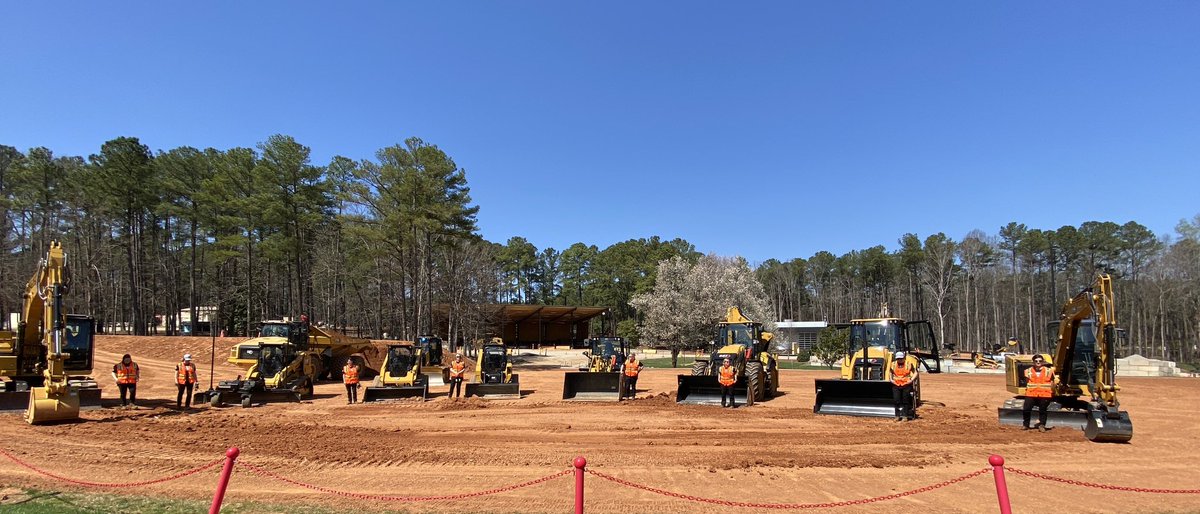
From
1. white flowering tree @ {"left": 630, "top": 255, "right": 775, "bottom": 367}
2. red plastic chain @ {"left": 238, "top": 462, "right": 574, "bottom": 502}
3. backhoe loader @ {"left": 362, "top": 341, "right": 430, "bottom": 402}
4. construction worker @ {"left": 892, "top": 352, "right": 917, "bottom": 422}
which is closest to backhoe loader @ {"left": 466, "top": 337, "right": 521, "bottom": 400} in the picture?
backhoe loader @ {"left": 362, "top": 341, "right": 430, "bottom": 402}

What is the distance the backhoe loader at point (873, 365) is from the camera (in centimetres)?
1429

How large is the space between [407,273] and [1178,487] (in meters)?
36.3

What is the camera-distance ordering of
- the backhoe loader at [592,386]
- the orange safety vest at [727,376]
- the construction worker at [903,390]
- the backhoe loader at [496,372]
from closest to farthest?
1. the construction worker at [903,390]
2. the orange safety vest at [727,376]
3. the backhoe loader at [592,386]
4. the backhoe loader at [496,372]

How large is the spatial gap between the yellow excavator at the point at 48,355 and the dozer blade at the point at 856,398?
17256 mm

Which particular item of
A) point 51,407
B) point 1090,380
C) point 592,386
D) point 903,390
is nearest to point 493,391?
point 592,386

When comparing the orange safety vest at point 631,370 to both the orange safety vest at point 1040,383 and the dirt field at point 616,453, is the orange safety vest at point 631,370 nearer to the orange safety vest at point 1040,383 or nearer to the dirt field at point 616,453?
the dirt field at point 616,453

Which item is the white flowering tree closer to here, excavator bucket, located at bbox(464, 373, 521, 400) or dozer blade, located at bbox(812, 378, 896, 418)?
excavator bucket, located at bbox(464, 373, 521, 400)

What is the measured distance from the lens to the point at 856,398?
47.7 feet

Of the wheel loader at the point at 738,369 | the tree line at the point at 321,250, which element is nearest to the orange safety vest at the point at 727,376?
the wheel loader at the point at 738,369

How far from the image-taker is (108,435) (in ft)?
38.8

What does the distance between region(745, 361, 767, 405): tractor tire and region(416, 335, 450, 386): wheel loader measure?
429 inches

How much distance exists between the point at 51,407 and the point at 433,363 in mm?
11023

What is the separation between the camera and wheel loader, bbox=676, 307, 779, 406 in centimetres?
1691

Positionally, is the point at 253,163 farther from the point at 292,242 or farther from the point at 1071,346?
the point at 1071,346
